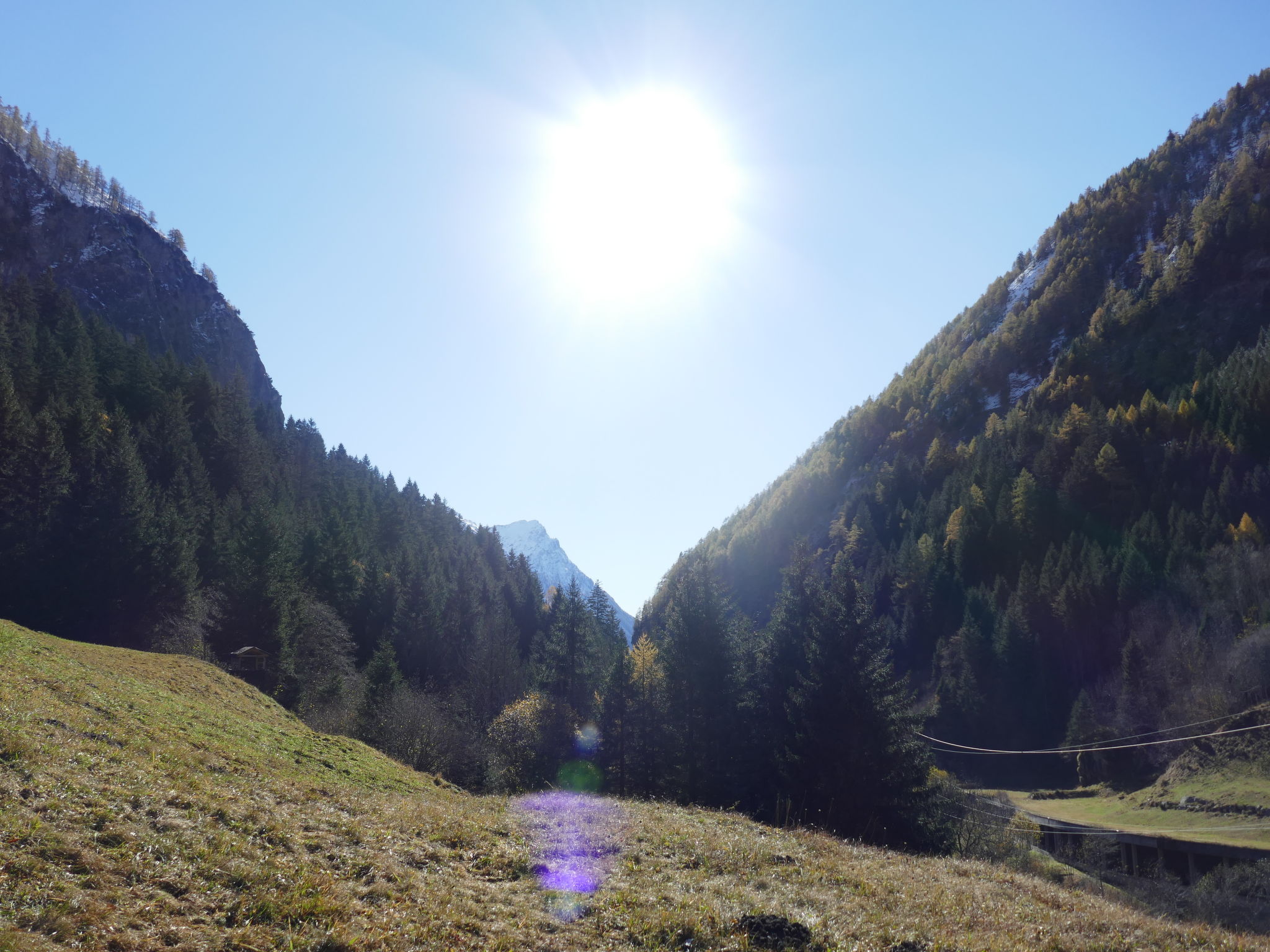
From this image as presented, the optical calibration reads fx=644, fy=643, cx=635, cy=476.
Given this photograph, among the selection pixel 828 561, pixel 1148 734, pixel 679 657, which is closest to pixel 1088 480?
pixel 1148 734

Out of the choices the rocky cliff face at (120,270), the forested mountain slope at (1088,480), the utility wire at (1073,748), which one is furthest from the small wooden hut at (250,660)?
the rocky cliff face at (120,270)

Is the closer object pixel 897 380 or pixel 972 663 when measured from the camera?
pixel 972 663

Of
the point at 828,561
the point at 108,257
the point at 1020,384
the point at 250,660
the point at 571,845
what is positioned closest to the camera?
the point at 571,845

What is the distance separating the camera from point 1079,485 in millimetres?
86250

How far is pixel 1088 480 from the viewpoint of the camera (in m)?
85.4

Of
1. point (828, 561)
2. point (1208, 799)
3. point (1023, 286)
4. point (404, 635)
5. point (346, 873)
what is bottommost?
point (1208, 799)

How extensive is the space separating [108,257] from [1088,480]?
171208 millimetres

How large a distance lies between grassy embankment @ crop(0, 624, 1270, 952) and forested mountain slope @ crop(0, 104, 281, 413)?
A: 108230 mm

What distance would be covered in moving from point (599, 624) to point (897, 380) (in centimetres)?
10870

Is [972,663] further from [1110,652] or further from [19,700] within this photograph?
[19,700]

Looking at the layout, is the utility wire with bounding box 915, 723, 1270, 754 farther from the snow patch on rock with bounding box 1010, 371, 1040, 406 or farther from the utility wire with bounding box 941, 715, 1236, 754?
the snow patch on rock with bounding box 1010, 371, 1040, 406

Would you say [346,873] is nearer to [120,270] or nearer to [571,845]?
[571,845]

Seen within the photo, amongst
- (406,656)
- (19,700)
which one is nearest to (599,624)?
(406,656)

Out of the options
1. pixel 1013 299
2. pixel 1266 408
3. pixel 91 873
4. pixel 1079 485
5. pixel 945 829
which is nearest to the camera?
pixel 91 873
